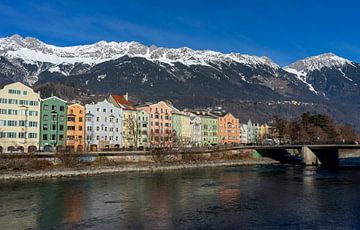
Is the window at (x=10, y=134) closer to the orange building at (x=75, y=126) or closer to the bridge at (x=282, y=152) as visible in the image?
the orange building at (x=75, y=126)

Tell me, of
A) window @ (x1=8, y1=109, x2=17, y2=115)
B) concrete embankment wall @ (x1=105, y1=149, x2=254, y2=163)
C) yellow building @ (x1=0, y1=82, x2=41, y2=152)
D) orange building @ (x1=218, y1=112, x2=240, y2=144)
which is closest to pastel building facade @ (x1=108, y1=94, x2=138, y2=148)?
concrete embankment wall @ (x1=105, y1=149, x2=254, y2=163)

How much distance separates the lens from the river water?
31.1 metres

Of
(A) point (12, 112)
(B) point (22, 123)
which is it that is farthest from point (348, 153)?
(A) point (12, 112)

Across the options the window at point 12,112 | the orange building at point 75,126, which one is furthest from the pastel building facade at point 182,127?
the window at point 12,112

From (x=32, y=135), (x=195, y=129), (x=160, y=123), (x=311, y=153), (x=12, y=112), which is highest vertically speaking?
(x=12, y=112)

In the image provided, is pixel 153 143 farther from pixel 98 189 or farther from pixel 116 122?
pixel 98 189

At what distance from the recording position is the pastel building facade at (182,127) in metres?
133

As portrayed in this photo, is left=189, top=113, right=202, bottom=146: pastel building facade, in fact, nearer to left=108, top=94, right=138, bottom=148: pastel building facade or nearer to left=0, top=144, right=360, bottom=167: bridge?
left=0, top=144, right=360, bottom=167: bridge

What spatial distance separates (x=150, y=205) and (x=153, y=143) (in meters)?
78.7

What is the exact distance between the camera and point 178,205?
39094 millimetres

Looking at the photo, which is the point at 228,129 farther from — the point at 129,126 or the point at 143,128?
the point at 129,126

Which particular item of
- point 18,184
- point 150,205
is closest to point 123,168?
point 18,184

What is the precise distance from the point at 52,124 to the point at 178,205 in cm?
6544

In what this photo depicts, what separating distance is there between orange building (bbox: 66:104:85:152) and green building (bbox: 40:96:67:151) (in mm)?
1387
